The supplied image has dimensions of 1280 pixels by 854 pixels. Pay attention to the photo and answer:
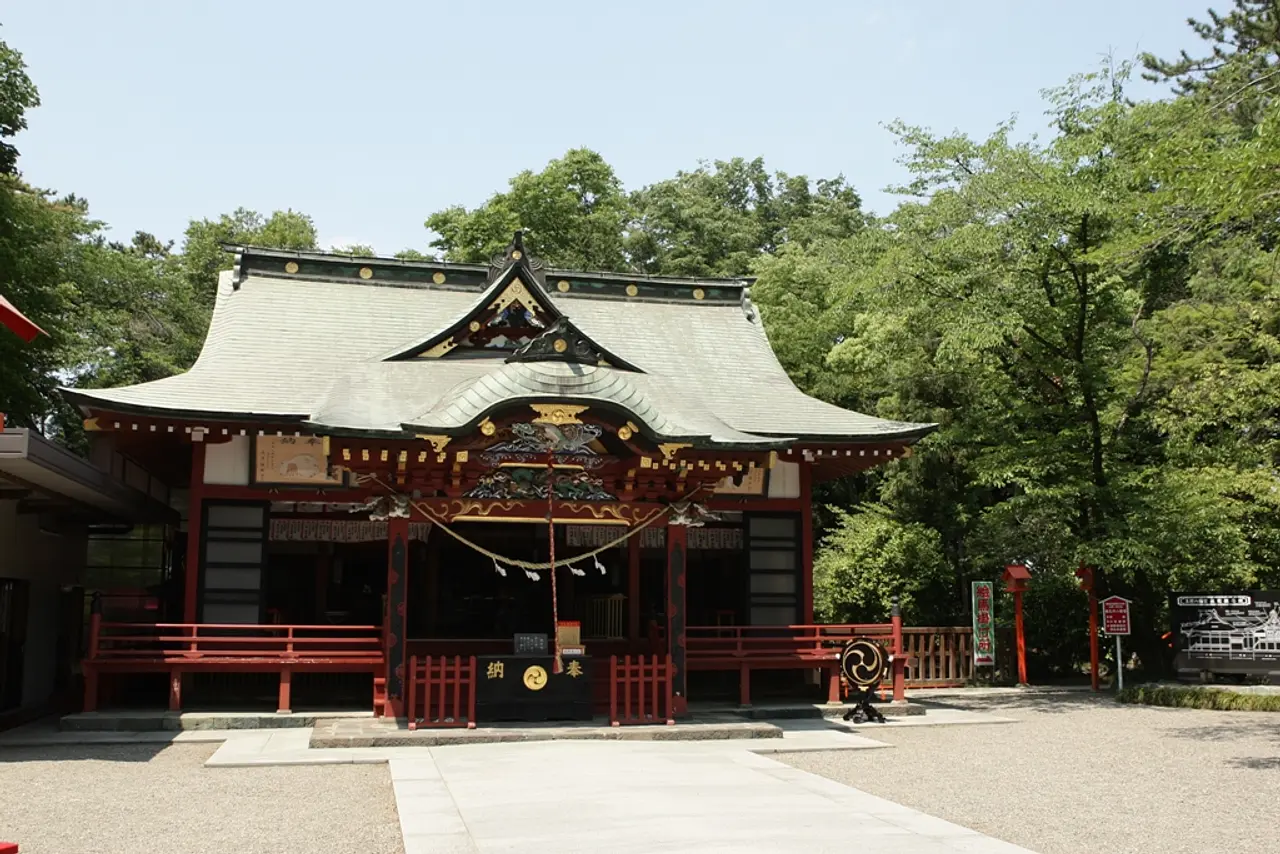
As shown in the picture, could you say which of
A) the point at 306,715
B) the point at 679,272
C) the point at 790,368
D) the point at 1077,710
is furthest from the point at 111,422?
the point at 679,272

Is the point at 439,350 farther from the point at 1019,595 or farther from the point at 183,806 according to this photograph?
the point at 1019,595

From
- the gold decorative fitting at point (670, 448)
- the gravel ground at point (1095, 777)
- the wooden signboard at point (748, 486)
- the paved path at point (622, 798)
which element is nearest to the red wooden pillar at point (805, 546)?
the wooden signboard at point (748, 486)

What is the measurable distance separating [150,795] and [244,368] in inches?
347

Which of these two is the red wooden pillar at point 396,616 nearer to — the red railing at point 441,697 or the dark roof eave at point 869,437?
the red railing at point 441,697

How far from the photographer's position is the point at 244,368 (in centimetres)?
1739

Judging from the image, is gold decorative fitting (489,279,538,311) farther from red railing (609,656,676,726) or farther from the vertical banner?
the vertical banner

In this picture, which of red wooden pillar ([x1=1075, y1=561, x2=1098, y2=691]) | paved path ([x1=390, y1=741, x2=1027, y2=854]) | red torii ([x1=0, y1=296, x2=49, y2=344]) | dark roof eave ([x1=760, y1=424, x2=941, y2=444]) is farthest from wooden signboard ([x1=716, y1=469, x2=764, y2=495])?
red torii ([x1=0, y1=296, x2=49, y2=344])

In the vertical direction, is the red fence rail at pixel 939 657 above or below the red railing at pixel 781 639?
below

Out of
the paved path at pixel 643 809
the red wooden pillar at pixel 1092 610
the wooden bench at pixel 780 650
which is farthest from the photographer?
the red wooden pillar at pixel 1092 610

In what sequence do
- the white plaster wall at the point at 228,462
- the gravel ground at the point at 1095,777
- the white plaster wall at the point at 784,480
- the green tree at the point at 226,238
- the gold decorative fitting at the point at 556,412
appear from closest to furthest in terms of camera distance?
A: the gravel ground at the point at 1095,777 → the gold decorative fitting at the point at 556,412 → the white plaster wall at the point at 228,462 → the white plaster wall at the point at 784,480 → the green tree at the point at 226,238

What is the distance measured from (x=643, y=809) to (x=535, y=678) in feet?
18.7

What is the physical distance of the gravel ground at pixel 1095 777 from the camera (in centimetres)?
804

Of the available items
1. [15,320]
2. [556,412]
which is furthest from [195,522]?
[15,320]

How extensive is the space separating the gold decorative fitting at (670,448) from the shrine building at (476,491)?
3 cm
